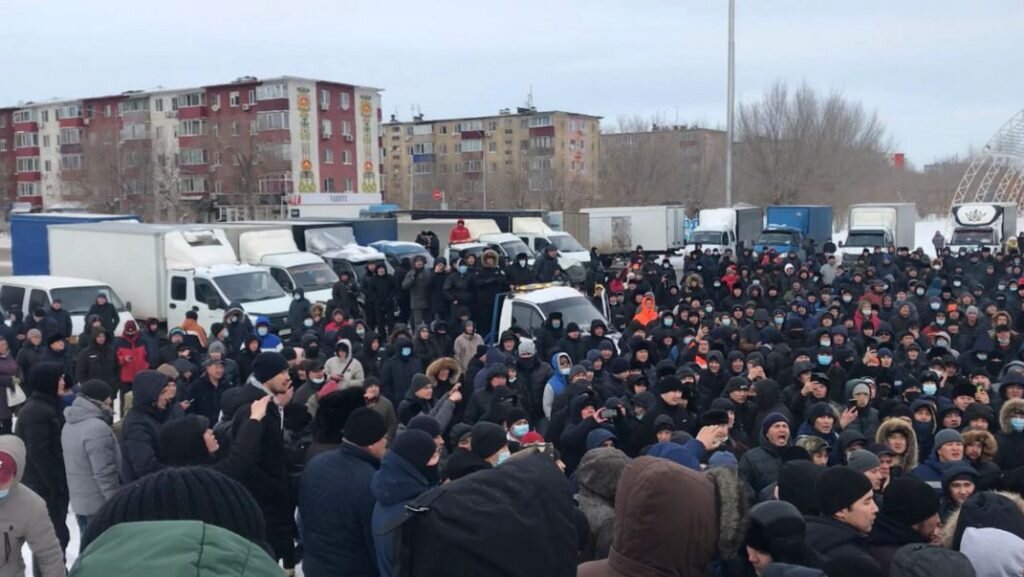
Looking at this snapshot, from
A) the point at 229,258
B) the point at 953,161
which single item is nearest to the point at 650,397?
the point at 229,258

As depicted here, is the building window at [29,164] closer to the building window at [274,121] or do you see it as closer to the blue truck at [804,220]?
the building window at [274,121]

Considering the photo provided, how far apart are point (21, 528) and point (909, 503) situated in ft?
14.3

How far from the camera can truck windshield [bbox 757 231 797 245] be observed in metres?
32.2

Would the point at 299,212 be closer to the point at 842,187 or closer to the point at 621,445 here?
the point at 621,445

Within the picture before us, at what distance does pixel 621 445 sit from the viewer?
7.53m

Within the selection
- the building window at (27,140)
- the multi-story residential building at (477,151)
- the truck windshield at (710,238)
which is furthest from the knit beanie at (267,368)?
the building window at (27,140)

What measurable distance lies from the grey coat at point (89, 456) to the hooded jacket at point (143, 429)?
10 cm

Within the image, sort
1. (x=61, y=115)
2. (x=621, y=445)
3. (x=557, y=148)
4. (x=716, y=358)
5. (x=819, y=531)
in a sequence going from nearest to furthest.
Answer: (x=819, y=531), (x=621, y=445), (x=716, y=358), (x=61, y=115), (x=557, y=148)

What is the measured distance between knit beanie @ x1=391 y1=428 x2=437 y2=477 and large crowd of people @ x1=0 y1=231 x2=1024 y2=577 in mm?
14

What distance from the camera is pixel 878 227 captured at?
1310 inches

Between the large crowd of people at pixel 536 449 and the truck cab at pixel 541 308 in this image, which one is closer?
the large crowd of people at pixel 536 449

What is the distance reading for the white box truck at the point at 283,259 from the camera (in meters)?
19.9

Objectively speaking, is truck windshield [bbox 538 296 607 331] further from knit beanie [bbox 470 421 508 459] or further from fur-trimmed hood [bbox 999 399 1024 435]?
knit beanie [bbox 470 421 508 459]

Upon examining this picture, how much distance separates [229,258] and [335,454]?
16237 millimetres
